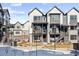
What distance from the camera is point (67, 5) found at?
2500 mm

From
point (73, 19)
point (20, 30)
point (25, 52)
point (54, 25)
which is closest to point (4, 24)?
point (20, 30)

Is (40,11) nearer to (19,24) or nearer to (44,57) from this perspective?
(19,24)

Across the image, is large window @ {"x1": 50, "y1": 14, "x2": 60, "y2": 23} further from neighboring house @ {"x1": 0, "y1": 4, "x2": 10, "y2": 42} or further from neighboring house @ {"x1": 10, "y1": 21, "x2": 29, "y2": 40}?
neighboring house @ {"x1": 0, "y1": 4, "x2": 10, "y2": 42}

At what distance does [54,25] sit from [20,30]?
352 millimetres

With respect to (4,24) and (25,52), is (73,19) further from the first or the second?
(4,24)

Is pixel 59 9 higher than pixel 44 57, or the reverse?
pixel 59 9

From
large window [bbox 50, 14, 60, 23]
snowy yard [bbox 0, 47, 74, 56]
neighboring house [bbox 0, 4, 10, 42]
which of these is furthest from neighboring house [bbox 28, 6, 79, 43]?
neighboring house [bbox 0, 4, 10, 42]

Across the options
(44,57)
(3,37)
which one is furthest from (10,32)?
(44,57)

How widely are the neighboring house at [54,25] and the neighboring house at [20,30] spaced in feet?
0.14

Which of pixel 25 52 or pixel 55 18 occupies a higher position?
pixel 55 18

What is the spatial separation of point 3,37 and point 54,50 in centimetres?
54

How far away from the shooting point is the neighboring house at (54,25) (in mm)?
2502

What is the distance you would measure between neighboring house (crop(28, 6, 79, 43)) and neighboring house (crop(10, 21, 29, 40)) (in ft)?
0.14

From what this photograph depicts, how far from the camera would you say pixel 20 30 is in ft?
8.30
